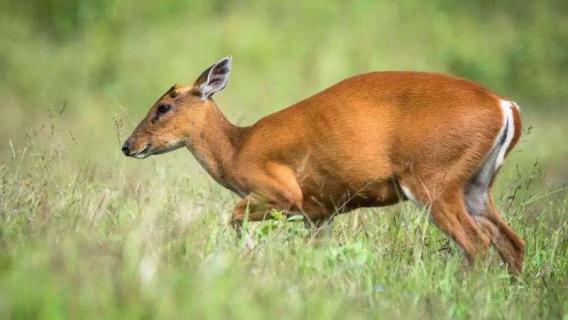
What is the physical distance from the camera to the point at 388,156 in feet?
28.4

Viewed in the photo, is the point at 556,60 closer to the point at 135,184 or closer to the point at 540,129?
the point at 540,129

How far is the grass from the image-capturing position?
586cm

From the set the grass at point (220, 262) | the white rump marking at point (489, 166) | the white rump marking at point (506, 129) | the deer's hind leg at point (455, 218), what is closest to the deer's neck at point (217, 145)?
the grass at point (220, 262)

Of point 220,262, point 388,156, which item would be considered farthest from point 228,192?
point 220,262

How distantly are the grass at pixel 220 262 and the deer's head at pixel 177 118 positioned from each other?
215mm

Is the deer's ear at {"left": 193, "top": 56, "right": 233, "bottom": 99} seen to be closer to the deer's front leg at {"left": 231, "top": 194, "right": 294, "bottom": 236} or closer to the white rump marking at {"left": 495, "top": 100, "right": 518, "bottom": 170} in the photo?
the deer's front leg at {"left": 231, "top": 194, "right": 294, "bottom": 236}

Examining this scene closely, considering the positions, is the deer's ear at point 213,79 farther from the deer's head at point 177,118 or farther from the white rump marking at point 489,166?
the white rump marking at point 489,166

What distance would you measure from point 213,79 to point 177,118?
1.23 ft

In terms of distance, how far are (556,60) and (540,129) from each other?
3.13 metres

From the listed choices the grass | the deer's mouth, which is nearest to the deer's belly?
the grass

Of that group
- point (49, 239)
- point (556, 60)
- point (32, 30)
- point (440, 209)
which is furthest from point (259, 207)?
point (556, 60)

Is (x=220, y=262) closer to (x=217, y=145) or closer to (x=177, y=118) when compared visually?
(x=217, y=145)

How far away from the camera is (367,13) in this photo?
2019cm

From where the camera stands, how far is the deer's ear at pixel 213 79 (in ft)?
31.6
